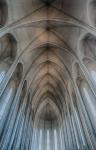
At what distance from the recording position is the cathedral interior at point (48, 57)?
45.1 feet

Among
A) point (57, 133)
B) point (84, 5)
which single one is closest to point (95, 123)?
point (84, 5)

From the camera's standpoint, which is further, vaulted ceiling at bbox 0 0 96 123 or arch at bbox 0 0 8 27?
vaulted ceiling at bbox 0 0 96 123

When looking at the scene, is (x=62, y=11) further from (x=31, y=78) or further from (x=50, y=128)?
(x=50, y=128)

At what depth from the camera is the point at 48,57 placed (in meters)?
20.1

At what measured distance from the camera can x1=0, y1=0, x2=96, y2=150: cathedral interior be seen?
45.1 ft

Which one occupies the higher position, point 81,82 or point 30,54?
point 30,54

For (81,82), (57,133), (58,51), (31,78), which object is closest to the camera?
(81,82)

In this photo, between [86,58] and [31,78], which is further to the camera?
[31,78]

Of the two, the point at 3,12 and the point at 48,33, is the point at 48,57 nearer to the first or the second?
the point at 48,33

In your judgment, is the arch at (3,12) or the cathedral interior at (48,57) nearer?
the arch at (3,12)

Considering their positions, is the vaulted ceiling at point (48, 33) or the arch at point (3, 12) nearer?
the arch at point (3, 12)

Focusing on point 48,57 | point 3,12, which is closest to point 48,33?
point 48,57

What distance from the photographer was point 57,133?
90.0 feet

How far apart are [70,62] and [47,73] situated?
5.63m
